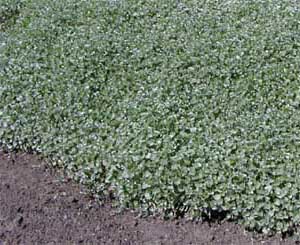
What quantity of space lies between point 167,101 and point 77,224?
3.27ft

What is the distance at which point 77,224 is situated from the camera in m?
4.09

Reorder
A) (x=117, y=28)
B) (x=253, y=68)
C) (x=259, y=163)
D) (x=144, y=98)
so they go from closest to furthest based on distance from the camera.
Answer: (x=259, y=163), (x=144, y=98), (x=253, y=68), (x=117, y=28)

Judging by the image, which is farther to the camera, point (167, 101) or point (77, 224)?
point (167, 101)

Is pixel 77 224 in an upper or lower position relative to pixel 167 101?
lower

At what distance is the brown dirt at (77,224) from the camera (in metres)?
3.95

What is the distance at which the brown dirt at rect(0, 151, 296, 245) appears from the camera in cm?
395

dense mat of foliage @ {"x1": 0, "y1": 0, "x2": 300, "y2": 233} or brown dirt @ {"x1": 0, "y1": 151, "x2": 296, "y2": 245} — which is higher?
Result: dense mat of foliage @ {"x1": 0, "y1": 0, "x2": 300, "y2": 233}

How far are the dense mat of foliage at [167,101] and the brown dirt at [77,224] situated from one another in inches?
3.6

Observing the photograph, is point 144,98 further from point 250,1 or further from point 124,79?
point 250,1

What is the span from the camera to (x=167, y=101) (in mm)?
4574

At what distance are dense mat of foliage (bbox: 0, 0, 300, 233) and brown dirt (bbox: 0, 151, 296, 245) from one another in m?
0.09

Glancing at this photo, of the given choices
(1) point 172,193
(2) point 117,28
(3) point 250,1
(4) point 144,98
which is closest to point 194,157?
(1) point 172,193

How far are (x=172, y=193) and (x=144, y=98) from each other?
85 centimetres

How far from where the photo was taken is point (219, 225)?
4016 mm
